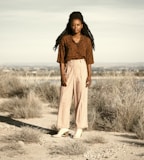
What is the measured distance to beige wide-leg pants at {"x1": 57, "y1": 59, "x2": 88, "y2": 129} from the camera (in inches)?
372

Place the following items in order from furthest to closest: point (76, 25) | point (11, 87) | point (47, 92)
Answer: point (11, 87) → point (47, 92) → point (76, 25)

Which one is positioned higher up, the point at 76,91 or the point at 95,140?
the point at 76,91

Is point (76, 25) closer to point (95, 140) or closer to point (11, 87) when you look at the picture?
point (95, 140)

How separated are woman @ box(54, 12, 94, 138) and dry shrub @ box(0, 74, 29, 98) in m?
9.10

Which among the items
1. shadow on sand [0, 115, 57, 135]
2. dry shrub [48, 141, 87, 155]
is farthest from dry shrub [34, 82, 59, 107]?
dry shrub [48, 141, 87, 155]

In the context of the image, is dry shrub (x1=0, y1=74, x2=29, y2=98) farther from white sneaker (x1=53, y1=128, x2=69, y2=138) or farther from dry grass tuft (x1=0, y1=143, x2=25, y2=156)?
dry grass tuft (x1=0, y1=143, x2=25, y2=156)

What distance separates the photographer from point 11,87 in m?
20.0

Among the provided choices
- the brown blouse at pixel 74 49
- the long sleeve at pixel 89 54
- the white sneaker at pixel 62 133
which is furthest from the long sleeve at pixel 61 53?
the white sneaker at pixel 62 133

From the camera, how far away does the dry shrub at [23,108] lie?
42.0 ft

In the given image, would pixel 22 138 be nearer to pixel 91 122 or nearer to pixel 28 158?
pixel 28 158

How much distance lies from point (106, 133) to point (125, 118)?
76cm

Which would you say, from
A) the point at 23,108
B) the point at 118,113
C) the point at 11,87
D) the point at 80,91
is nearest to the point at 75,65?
the point at 80,91

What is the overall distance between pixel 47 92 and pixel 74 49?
356 inches

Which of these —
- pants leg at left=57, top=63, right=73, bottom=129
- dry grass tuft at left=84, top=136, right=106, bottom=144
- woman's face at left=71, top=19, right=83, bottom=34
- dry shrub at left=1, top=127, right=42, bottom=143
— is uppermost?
woman's face at left=71, top=19, right=83, bottom=34
